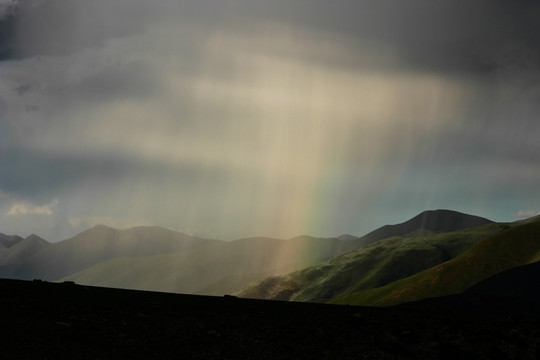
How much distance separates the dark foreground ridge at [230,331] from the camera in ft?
103

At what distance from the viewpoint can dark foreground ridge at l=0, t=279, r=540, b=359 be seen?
103 feet

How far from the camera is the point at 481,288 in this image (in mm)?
177625

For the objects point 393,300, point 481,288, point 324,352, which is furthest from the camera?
point 393,300

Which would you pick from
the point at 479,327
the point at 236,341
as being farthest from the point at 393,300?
the point at 236,341

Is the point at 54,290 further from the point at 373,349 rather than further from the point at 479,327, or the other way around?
the point at 479,327

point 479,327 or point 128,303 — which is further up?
point 128,303

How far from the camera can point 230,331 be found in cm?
3750

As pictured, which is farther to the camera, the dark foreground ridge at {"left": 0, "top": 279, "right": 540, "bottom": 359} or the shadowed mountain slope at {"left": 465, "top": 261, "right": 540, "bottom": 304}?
the shadowed mountain slope at {"left": 465, "top": 261, "right": 540, "bottom": 304}

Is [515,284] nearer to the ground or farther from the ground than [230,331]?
farther from the ground

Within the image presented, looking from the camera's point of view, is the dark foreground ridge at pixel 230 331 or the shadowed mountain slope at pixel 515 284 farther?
the shadowed mountain slope at pixel 515 284

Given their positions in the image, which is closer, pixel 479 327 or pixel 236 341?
pixel 236 341

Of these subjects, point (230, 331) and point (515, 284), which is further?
point (515, 284)

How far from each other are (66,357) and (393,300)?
187 m

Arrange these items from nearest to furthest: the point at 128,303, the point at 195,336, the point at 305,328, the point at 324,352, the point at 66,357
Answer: the point at 66,357, the point at 324,352, the point at 195,336, the point at 305,328, the point at 128,303
